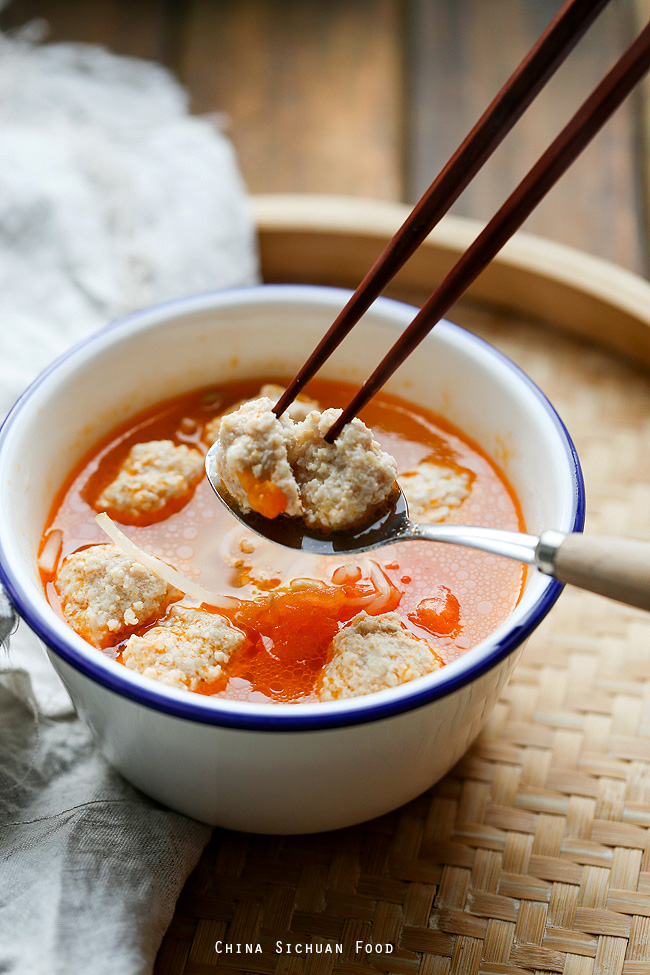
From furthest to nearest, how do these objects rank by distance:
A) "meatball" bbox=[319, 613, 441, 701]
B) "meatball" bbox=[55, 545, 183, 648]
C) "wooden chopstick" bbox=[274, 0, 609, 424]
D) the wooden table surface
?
1. the wooden table surface
2. "meatball" bbox=[55, 545, 183, 648]
3. "meatball" bbox=[319, 613, 441, 701]
4. "wooden chopstick" bbox=[274, 0, 609, 424]

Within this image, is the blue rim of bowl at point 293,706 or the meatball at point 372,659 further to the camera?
the meatball at point 372,659

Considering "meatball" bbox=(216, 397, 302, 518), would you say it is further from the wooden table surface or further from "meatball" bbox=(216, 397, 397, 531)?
the wooden table surface

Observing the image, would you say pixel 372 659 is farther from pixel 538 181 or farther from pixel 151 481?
pixel 538 181

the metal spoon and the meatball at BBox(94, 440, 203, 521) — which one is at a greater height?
the metal spoon

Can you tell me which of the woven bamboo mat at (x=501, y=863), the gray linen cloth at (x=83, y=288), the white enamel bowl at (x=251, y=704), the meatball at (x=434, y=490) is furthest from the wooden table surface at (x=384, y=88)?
the woven bamboo mat at (x=501, y=863)

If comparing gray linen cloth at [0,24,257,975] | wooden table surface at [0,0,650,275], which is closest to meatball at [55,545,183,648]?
gray linen cloth at [0,24,257,975]

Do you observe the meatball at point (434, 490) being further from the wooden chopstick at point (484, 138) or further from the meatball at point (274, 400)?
the wooden chopstick at point (484, 138)

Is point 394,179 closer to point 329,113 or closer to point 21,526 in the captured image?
point 329,113
